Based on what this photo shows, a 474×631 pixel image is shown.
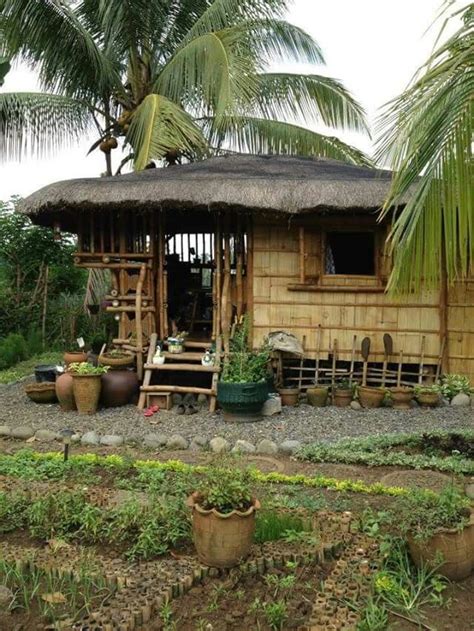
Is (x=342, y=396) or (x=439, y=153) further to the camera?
(x=342, y=396)

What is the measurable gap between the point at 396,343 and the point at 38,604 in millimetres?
6290

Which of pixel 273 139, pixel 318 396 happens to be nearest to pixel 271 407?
pixel 318 396

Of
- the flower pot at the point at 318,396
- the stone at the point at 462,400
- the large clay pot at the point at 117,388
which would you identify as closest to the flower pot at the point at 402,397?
the stone at the point at 462,400

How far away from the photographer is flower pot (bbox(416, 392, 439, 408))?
7555mm

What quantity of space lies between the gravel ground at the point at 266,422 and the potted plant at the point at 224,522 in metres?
3.00

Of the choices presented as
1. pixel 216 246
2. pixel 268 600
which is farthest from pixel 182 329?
pixel 268 600

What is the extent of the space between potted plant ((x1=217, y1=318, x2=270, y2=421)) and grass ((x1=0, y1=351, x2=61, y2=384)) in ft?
15.3

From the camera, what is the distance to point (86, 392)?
727 centimetres

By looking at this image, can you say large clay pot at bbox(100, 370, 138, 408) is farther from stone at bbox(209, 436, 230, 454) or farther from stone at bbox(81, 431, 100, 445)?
stone at bbox(209, 436, 230, 454)

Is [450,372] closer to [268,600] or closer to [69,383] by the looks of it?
[69,383]

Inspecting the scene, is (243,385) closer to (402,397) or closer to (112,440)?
(112,440)

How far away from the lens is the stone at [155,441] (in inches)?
236

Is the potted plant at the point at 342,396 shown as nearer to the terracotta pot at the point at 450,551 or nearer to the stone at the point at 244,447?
the stone at the point at 244,447

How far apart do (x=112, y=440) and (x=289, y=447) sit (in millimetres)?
1935
